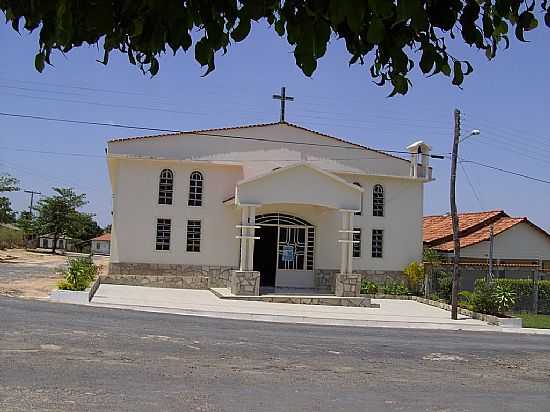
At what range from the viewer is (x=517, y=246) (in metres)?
33.4

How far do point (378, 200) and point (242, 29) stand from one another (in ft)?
93.5

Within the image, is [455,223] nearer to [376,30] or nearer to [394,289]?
[394,289]

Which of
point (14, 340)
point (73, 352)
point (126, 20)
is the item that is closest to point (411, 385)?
point (73, 352)

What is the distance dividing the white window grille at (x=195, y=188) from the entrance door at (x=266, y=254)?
280cm

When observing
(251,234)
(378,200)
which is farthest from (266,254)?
(378,200)

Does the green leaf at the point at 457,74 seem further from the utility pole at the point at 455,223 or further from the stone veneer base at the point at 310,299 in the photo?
the stone veneer base at the point at 310,299

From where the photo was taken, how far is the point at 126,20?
3174mm

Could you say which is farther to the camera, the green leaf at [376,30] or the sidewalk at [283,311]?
the sidewalk at [283,311]

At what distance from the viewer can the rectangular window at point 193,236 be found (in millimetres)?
28828

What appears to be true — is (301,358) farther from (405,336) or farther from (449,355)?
(405,336)

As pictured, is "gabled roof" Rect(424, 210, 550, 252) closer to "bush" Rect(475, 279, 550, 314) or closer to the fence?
the fence

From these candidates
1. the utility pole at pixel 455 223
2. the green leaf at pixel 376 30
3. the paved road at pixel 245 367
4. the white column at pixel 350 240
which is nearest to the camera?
the green leaf at pixel 376 30

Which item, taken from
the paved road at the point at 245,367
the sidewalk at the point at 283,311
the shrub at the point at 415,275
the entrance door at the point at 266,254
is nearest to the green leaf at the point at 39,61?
the paved road at the point at 245,367

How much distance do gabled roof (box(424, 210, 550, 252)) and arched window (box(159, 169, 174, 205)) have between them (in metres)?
12.8
